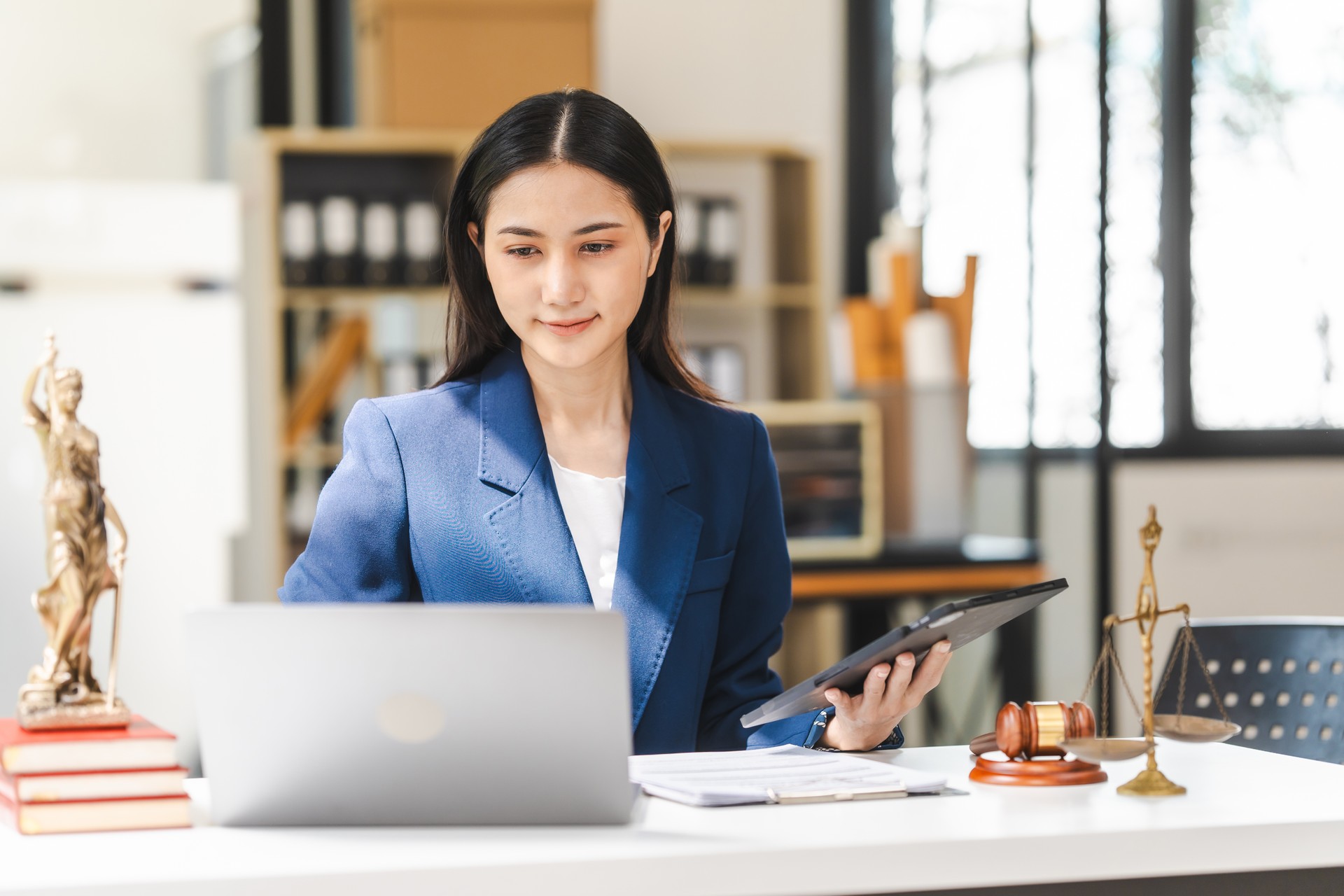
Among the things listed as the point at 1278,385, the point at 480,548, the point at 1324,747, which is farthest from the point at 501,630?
the point at 1278,385

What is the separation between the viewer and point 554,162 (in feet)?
5.23

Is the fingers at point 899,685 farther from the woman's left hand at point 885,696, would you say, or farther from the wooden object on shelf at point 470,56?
the wooden object on shelf at point 470,56

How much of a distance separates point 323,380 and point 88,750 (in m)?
2.98

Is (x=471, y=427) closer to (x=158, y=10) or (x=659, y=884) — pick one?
(x=659, y=884)

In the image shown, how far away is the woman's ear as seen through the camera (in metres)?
1.72

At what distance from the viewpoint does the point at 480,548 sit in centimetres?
160

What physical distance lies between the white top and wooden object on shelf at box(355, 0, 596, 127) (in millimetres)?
2400

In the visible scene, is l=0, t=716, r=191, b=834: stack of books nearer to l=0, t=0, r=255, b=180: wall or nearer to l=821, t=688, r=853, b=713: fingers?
l=821, t=688, r=853, b=713: fingers

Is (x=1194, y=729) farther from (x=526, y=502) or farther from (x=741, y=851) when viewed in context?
(x=526, y=502)

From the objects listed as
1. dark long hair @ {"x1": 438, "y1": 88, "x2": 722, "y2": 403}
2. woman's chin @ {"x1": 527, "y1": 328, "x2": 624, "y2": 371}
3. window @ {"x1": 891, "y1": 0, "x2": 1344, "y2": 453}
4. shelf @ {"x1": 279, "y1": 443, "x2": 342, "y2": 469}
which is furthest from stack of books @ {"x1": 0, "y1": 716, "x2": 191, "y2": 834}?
window @ {"x1": 891, "y1": 0, "x2": 1344, "y2": 453}

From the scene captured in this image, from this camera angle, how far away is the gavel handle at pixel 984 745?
1371mm

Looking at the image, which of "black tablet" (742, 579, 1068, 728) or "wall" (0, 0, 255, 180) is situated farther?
"wall" (0, 0, 255, 180)

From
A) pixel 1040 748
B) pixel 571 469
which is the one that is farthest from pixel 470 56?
pixel 1040 748

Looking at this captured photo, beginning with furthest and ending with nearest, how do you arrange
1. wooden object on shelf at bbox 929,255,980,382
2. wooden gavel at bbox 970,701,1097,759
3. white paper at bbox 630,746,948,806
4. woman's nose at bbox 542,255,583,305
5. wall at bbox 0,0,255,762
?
wooden object on shelf at bbox 929,255,980,382, wall at bbox 0,0,255,762, woman's nose at bbox 542,255,583,305, wooden gavel at bbox 970,701,1097,759, white paper at bbox 630,746,948,806
